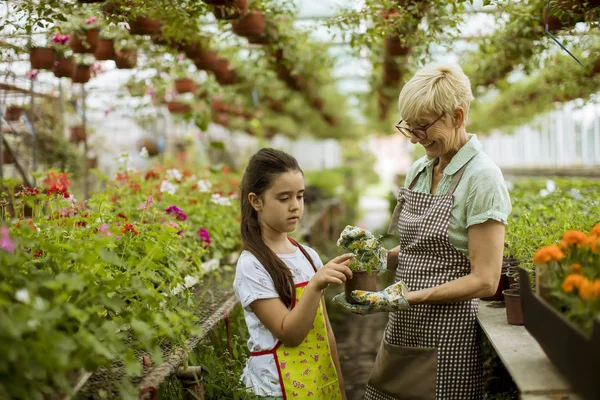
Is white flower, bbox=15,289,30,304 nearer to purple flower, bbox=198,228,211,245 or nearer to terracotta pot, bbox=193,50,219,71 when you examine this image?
purple flower, bbox=198,228,211,245

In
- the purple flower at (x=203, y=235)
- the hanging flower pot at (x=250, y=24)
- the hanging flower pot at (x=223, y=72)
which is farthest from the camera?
the hanging flower pot at (x=223, y=72)

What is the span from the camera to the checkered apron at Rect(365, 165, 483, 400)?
6.32 feet

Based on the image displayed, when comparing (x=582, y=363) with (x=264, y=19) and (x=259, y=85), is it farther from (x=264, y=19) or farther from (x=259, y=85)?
(x=259, y=85)

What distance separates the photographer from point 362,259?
5.97 feet

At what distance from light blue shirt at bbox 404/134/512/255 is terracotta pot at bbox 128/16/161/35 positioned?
2327 mm

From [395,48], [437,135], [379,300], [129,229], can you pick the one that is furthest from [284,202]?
[395,48]

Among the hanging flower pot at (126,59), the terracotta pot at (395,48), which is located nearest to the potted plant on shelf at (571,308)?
the terracotta pot at (395,48)

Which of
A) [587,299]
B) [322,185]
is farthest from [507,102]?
[587,299]

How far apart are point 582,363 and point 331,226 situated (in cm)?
858

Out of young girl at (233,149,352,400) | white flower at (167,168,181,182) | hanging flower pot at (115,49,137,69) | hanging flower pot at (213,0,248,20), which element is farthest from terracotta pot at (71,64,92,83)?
young girl at (233,149,352,400)

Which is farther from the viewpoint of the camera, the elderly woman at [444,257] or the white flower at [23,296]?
Result: the elderly woman at [444,257]

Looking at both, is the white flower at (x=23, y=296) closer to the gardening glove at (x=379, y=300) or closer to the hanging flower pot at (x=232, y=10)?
the gardening glove at (x=379, y=300)

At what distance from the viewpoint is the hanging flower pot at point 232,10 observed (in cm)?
319

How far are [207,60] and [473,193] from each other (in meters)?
4.03
